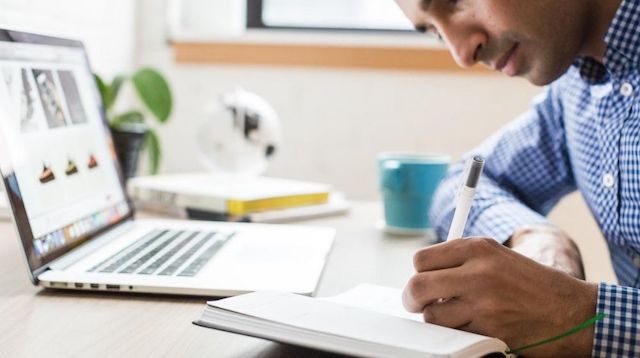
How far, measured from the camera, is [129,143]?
136 centimetres

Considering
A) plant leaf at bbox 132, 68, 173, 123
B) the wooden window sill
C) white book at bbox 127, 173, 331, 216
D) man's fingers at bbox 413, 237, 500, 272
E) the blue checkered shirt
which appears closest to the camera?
man's fingers at bbox 413, 237, 500, 272

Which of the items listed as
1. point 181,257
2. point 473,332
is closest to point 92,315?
point 181,257

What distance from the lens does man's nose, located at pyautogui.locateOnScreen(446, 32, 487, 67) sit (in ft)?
3.42

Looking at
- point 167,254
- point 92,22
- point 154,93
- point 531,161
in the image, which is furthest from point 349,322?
point 92,22

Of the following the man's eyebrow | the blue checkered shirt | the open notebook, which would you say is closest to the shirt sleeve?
the blue checkered shirt

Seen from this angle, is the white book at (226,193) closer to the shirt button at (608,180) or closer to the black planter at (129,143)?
the black planter at (129,143)

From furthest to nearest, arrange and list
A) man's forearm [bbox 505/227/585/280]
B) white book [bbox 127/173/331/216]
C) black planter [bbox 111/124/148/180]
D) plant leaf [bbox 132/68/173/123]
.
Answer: plant leaf [bbox 132/68/173/123] < black planter [bbox 111/124/148/180] < white book [bbox 127/173/331/216] < man's forearm [bbox 505/227/585/280]

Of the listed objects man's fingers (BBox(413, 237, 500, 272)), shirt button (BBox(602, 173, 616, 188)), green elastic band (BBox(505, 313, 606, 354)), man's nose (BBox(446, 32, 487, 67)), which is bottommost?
shirt button (BBox(602, 173, 616, 188))

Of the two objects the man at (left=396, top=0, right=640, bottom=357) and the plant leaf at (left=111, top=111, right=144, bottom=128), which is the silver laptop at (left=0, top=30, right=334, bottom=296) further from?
the plant leaf at (left=111, top=111, right=144, bottom=128)

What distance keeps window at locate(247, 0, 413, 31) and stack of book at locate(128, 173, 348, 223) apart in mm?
752

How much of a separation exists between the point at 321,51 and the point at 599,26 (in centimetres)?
89

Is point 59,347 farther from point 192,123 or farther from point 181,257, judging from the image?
point 192,123

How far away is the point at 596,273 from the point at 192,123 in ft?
3.28

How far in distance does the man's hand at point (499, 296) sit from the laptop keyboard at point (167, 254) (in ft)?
0.86
